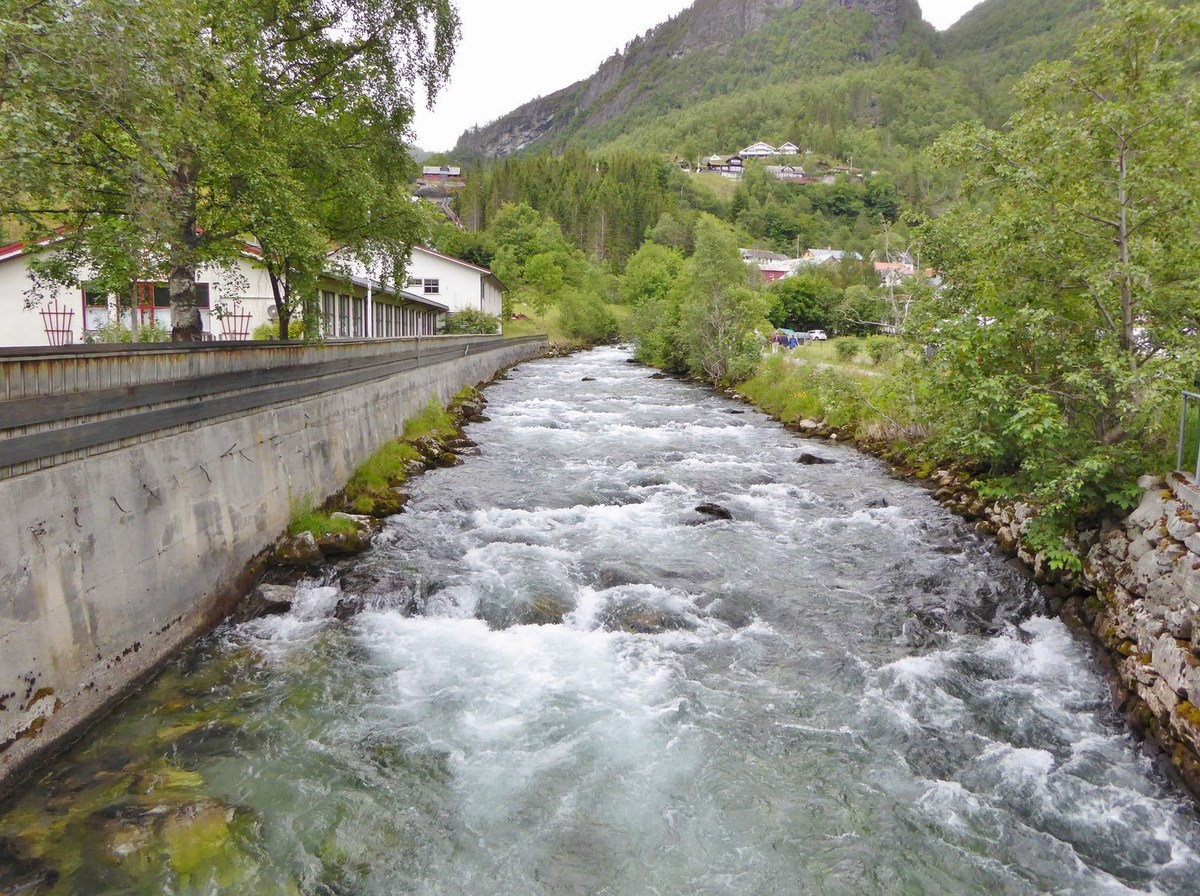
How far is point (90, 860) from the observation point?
5820 mm

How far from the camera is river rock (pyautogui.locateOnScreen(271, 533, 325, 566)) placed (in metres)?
12.1

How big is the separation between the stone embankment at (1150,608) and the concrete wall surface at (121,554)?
10565 mm

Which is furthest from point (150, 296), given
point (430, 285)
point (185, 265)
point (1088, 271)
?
point (430, 285)

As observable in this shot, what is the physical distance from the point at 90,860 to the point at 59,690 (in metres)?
1.95

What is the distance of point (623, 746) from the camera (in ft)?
25.4

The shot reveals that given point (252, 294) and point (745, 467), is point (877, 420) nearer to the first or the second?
point (745, 467)

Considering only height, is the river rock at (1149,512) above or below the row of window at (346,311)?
below

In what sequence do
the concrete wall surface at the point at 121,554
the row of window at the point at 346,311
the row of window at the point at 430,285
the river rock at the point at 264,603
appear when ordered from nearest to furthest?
the concrete wall surface at the point at 121,554 < the river rock at the point at 264,603 < the row of window at the point at 346,311 < the row of window at the point at 430,285

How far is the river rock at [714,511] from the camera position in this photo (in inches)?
629

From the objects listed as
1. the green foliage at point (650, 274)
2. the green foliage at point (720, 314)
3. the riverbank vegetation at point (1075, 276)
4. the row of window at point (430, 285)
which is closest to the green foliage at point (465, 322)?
the row of window at point (430, 285)

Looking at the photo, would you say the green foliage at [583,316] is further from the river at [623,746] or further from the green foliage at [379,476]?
the river at [623,746]

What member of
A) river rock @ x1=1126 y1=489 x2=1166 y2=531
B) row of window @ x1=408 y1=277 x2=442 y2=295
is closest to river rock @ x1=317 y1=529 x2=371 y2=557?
river rock @ x1=1126 y1=489 x2=1166 y2=531

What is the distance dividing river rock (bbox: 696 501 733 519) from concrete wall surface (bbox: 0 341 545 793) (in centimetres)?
804

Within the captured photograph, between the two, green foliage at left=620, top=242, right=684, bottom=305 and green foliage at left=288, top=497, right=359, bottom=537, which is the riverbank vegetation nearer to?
green foliage at left=288, top=497, right=359, bottom=537
